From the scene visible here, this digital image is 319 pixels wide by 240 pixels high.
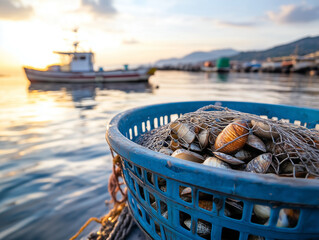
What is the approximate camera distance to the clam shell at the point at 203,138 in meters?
1.55

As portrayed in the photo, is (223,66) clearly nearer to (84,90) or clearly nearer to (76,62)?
(76,62)

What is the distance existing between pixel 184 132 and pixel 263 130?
581mm

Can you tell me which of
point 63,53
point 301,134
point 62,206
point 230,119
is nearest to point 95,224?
point 62,206

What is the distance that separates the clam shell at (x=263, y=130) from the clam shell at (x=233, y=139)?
0.17m

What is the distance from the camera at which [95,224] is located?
2180 millimetres

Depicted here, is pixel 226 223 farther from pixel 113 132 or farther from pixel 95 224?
pixel 95 224

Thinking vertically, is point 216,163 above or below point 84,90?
above

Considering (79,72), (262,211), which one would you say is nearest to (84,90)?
(79,72)

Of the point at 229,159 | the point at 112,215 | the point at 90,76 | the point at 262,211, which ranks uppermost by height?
the point at 229,159

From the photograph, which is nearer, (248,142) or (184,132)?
(248,142)

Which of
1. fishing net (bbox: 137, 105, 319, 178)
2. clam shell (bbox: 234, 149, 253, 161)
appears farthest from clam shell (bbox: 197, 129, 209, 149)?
clam shell (bbox: 234, 149, 253, 161)

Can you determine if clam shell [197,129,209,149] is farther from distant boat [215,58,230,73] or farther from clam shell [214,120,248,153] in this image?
distant boat [215,58,230,73]

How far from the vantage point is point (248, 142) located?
1417 millimetres

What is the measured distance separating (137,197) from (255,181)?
2.79ft
